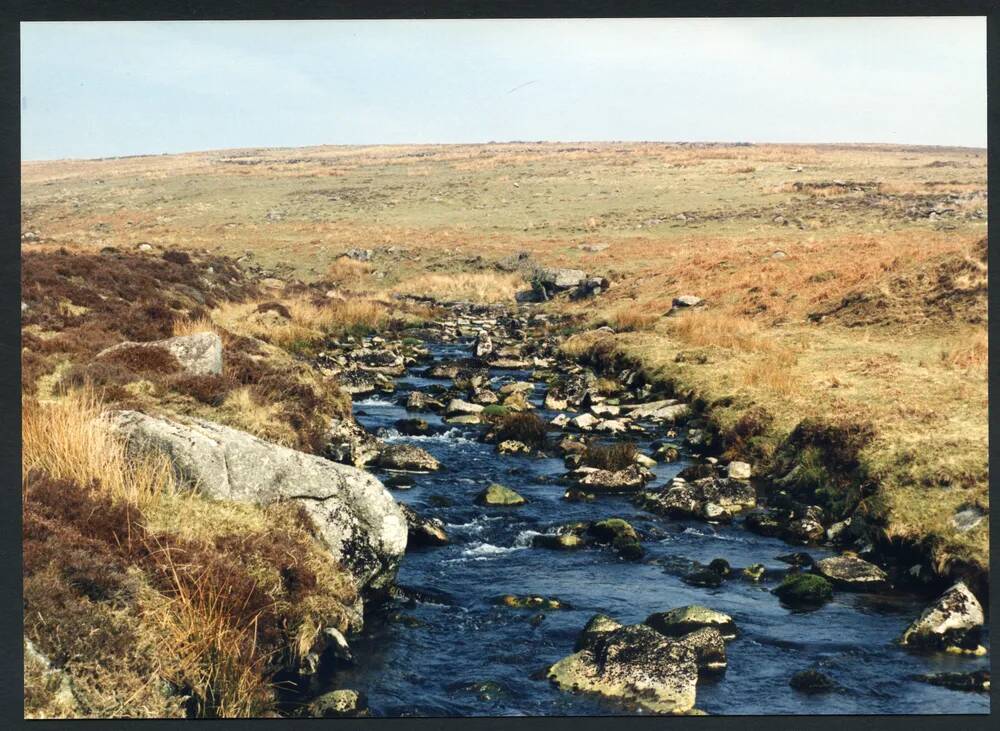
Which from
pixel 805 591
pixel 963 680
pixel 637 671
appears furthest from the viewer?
pixel 805 591

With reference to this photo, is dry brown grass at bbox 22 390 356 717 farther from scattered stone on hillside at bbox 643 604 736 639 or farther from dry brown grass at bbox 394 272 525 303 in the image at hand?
dry brown grass at bbox 394 272 525 303

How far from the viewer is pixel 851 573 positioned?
1403 centimetres

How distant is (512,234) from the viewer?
76.1 metres

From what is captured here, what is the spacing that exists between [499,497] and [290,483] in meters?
6.26

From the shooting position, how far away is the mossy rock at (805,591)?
13344 mm

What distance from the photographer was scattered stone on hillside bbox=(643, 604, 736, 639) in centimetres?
1207

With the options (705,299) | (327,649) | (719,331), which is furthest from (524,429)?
(705,299)

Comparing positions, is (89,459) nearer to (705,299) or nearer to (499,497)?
(499,497)

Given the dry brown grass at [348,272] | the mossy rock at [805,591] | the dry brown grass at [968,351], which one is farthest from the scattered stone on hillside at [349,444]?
the dry brown grass at [348,272]

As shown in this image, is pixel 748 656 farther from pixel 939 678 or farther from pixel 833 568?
pixel 833 568

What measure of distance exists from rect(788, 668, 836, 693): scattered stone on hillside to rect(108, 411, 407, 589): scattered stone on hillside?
6.01m

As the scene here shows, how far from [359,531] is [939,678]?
8.27 metres

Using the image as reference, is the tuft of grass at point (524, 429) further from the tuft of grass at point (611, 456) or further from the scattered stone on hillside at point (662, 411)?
the scattered stone on hillside at point (662, 411)

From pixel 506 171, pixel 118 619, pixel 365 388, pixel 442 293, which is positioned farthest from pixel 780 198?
pixel 118 619
